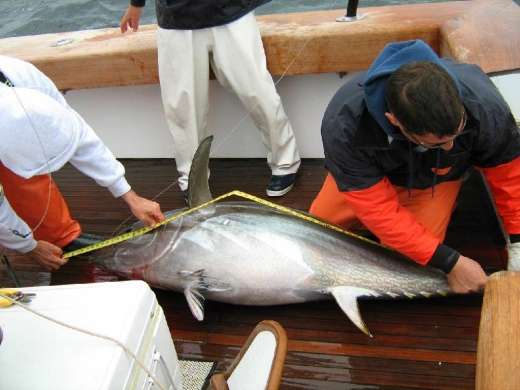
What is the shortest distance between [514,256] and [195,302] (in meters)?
1.40

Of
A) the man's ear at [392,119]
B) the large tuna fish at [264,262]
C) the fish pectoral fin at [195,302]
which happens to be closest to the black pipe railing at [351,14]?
the large tuna fish at [264,262]

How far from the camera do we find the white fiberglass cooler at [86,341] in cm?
123

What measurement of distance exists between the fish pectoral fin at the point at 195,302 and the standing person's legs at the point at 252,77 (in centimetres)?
115

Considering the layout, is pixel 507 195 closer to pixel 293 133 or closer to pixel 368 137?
pixel 368 137

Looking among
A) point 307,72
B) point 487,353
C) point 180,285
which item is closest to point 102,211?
point 180,285

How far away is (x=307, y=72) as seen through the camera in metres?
2.95

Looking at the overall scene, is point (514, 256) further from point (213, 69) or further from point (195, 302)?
point (213, 69)

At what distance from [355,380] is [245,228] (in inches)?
32.1

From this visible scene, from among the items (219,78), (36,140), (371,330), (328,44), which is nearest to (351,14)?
(328,44)

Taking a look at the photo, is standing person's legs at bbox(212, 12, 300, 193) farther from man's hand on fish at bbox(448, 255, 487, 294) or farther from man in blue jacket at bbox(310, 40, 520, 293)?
man's hand on fish at bbox(448, 255, 487, 294)

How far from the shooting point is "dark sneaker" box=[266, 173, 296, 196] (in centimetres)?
312

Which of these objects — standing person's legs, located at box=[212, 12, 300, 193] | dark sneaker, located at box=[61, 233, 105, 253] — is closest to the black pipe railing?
standing person's legs, located at box=[212, 12, 300, 193]

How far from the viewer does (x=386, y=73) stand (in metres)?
1.77

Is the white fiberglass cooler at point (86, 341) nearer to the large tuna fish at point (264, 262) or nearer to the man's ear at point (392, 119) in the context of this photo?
the large tuna fish at point (264, 262)
